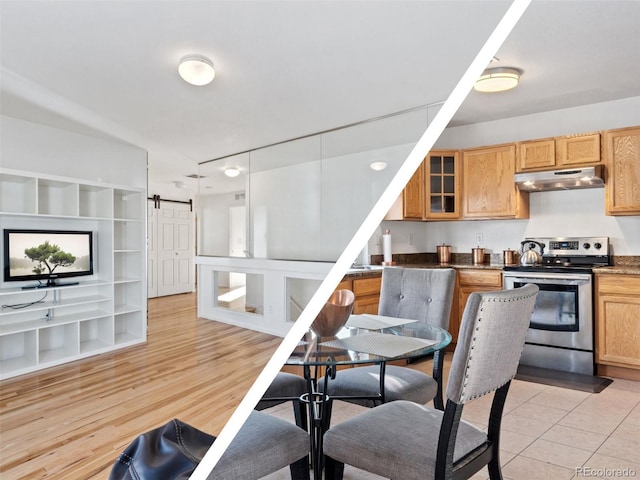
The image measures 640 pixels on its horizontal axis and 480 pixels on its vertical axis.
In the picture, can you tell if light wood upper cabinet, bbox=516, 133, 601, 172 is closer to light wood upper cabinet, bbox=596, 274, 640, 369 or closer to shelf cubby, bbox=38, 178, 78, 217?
light wood upper cabinet, bbox=596, 274, 640, 369

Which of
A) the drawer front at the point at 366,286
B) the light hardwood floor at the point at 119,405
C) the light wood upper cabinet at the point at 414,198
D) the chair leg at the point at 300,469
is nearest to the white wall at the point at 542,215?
the light wood upper cabinet at the point at 414,198

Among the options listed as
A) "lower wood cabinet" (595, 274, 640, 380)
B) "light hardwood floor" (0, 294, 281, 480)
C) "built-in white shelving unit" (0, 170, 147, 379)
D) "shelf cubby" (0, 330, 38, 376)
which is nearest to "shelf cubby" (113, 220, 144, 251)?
"built-in white shelving unit" (0, 170, 147, 379)

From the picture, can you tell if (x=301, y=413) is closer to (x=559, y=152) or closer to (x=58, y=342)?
(x=58, y=342)

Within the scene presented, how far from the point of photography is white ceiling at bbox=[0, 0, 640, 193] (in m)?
0.43

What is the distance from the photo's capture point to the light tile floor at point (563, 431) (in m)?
0.98

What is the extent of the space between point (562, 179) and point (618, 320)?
0.60m

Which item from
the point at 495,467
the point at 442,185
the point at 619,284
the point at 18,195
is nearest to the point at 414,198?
the point at 442,185

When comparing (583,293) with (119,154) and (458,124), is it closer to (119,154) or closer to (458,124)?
(458,124)

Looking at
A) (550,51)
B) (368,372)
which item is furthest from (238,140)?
(550,51)

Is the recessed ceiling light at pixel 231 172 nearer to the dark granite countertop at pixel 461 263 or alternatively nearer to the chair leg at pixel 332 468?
the chair leg at pixel 332 468

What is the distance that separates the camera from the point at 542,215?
6.73 ft

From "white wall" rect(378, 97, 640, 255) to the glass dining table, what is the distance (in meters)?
1.14

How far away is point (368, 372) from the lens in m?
1.00

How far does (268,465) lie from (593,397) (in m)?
1.32
